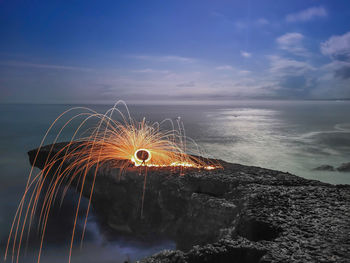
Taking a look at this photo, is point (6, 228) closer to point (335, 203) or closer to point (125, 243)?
point (125, 243)

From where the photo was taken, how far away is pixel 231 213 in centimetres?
445

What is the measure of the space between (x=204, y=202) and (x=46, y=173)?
761cm

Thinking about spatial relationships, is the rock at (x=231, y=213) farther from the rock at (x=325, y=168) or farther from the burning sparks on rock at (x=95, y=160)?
the rock at (x=325, y=168)

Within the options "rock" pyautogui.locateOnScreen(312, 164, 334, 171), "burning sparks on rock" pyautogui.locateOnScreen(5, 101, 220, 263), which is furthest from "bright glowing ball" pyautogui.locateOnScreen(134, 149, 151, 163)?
"rock" pyautogui.locateOnScreen(312, 164, 334, 171)

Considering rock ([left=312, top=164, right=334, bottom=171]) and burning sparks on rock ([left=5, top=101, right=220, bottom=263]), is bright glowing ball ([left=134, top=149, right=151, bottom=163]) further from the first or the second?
rock ([left=312, top=164, right=334, bottom=171])

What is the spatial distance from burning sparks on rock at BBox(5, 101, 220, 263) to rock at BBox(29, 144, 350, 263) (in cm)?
45

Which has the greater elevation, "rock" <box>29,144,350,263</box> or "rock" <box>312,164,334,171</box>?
"rock" <box>29,144,350,263</box>

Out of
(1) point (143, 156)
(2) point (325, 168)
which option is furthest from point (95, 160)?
(2) point (325, 168)

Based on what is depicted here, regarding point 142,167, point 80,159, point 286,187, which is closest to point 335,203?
point 286,187

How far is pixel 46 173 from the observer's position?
33.4 ft

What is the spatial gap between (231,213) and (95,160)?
442cm

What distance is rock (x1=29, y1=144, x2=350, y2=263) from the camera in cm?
290

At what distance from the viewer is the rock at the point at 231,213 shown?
2904 millimetres

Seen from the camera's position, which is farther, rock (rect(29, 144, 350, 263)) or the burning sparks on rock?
the burning sparks on rock
